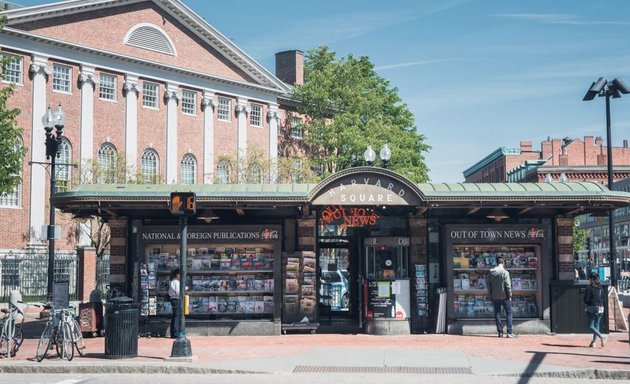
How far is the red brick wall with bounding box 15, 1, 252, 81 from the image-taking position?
4672cm

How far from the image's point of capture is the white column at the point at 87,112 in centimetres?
4681

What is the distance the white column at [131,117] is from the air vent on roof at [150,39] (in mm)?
2412

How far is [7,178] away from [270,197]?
987cm

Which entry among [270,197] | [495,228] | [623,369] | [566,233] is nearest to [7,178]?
[270,197]

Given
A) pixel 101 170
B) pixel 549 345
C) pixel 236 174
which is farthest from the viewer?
pixel 236 174

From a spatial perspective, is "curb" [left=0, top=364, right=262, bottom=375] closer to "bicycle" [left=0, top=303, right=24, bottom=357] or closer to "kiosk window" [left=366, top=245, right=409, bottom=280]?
"bicycle" [left=0, top=303, right=24, bottom=357]

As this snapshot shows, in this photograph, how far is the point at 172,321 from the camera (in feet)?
66.2

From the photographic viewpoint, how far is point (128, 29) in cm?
5028

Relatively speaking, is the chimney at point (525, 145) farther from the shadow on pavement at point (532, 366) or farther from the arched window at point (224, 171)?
the shadow on pavement at point (532, 366)

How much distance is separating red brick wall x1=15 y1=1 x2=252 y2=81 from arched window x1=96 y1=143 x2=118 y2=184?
5.87 metres

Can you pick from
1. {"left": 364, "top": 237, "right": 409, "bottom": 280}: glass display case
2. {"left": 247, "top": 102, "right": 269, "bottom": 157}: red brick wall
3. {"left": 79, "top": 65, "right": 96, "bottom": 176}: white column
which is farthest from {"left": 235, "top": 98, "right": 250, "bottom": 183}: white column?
{"left": 364, "top": 237, "right": 409, "bottom": 280}: glass display case

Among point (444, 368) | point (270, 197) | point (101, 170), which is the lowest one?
point (444, 368)

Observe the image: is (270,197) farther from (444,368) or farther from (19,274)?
(19,274)

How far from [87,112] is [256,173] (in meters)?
11.3
